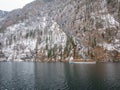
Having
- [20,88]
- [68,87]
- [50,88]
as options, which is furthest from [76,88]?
[20,88]

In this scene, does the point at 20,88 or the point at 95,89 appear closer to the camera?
the point at 95,89

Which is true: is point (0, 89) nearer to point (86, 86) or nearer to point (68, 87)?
point (68, 87)

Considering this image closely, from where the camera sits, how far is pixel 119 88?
70562 millimetres

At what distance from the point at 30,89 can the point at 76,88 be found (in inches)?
636

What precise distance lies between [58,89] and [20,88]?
14309 millimetres

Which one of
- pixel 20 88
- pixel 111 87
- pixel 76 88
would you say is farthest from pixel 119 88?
pixel 20 88

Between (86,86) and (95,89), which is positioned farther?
(86,86)

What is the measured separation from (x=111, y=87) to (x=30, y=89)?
2824cm

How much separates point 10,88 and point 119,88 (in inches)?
1512

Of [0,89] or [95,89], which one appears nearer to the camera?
[95,89]

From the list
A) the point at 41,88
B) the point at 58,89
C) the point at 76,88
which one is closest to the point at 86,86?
the point at 76,88

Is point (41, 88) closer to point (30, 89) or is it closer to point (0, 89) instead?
point (30, 89)

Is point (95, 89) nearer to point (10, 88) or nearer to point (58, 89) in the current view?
point (58, 89)

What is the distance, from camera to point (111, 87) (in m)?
72.4
